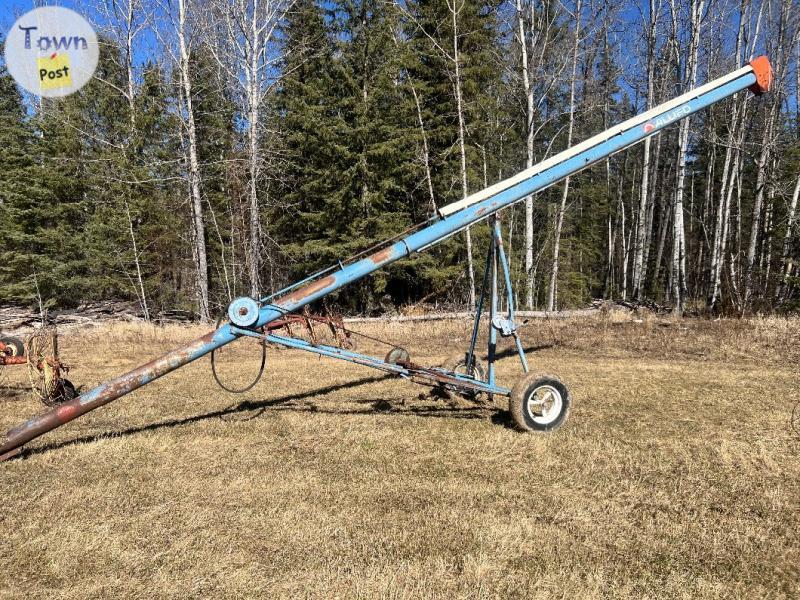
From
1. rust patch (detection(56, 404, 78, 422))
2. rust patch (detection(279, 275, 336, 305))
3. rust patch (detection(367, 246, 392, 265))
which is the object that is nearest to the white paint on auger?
rust patch (detection(367, 246, 392, 265))

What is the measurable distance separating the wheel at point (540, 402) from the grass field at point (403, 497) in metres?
0.18

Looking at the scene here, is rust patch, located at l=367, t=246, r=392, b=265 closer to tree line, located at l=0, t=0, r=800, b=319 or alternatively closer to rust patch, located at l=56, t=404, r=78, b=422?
rust patch, located at l=56, t=404, r=78, b=422

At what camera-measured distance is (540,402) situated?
6023 millimetres

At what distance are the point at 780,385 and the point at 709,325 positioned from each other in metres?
5.71

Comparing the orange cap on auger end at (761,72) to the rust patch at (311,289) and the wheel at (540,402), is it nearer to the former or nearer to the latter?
the wheel at (540,402)

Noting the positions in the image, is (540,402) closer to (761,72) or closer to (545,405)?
(545,405)

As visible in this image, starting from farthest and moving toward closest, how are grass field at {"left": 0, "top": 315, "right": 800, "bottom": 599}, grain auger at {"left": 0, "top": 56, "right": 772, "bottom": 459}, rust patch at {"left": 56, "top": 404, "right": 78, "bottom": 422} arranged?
1. grain auger at {"left": 0, "top": 56, "right": 772, "bottom": 459}
2. rust patch at {"left": 56, "top": 404, "right": 78, "bottom": 422}
3. grass field at {"left": 0, "top": 315, "right": 800, "bottom": 599}

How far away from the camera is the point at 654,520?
390cm

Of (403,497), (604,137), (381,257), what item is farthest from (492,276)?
(403,497)

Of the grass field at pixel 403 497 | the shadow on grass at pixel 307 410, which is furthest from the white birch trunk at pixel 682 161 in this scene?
the shadow on grass at pixel 307 410

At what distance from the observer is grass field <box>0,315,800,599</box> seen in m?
3.23

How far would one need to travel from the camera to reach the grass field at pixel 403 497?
127 inches

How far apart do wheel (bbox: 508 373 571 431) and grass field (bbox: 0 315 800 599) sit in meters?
0.18

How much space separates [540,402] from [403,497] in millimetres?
2394
